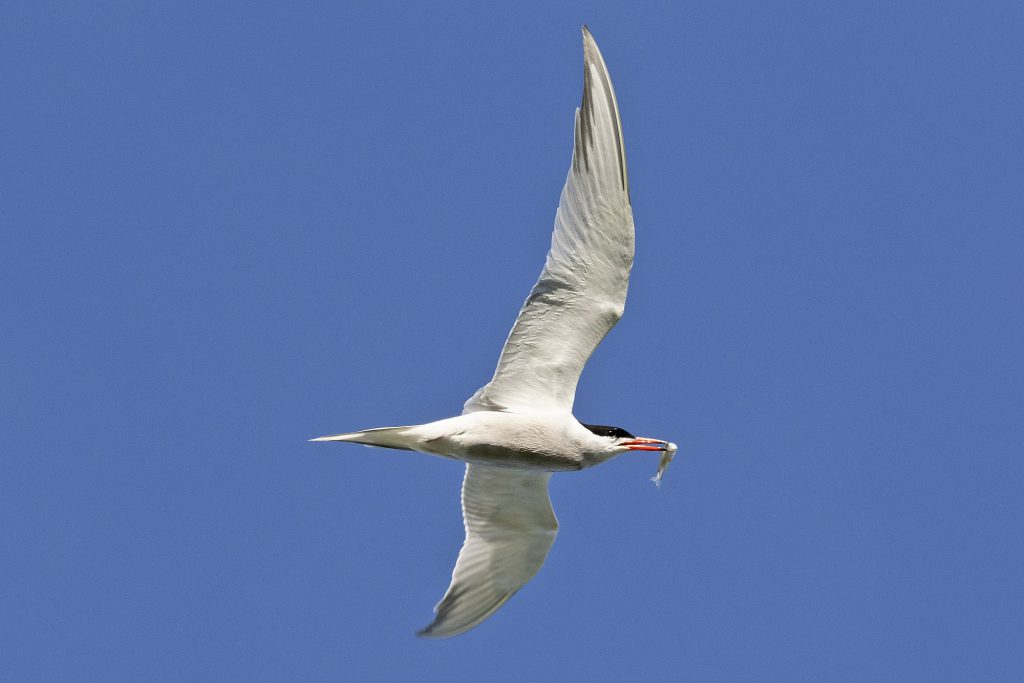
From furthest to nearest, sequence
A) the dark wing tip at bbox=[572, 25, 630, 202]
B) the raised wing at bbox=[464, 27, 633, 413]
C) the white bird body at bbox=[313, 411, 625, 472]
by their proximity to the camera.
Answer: the white bird body at bbox=[313, 411, 625, 472], the raised wing at bbox=[464, 27, 633, 413], the dark wing tip at bbox=[572, 25, 630, 202]

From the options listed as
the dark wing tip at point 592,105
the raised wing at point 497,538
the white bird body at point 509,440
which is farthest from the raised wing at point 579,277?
the raised wing at point 497,538

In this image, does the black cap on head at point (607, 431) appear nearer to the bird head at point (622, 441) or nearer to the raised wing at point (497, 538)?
the bird head at point (622, 441)

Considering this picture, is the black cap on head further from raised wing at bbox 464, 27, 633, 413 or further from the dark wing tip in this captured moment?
the dark wing tip

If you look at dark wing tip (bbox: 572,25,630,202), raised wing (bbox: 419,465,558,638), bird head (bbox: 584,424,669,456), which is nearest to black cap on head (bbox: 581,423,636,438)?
bird head (bbox: 584,424,669,456)

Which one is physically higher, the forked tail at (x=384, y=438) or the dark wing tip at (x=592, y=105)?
the dark wing tip at (x=592, y=105)

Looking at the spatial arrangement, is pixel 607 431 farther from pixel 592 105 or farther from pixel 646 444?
pixel 592 105

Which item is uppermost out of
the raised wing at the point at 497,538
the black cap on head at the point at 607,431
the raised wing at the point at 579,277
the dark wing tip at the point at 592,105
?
the dark wing tip at the point at 592,105

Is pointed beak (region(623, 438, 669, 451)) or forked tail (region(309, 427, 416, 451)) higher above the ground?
pointed beak (region(623, 438, 669, 451))
